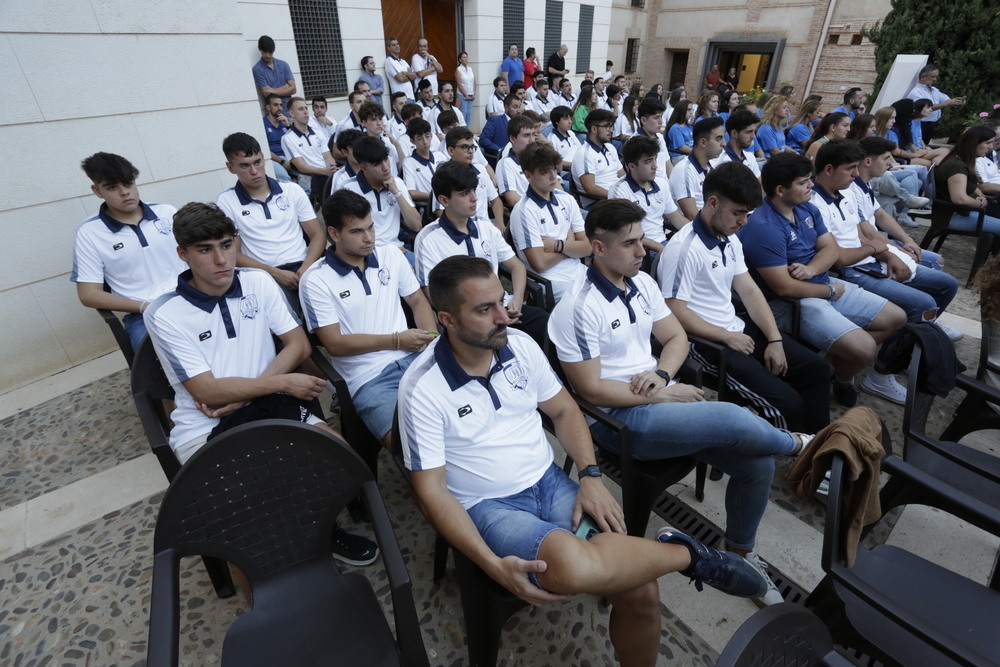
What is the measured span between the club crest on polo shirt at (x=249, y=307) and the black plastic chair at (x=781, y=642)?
6.77ft

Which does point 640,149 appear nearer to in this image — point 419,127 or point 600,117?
point 600,117

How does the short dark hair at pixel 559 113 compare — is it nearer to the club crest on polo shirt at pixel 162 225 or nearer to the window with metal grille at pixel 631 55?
the club crest on polo shirt at pixel 162 225

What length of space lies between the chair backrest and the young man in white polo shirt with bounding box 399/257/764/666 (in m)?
0.27

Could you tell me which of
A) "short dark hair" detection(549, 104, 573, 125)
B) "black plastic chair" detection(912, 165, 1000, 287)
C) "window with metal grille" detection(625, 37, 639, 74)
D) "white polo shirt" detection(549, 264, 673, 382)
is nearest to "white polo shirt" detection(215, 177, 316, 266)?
"white polo shirt" detection(549, 264, 673, 382)

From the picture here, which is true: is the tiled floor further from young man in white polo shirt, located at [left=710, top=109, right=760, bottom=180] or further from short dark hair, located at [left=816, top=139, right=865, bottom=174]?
young man in white polo shirt, located at [left=710, top=109, right=760, bottom=180]

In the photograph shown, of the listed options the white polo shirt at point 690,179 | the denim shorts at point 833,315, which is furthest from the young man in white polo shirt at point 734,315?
the white polo shirt at point 690,179

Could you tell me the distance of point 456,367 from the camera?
1665 millimetres

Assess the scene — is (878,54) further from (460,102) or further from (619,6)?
(460,102)

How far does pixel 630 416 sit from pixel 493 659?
101 centimetres

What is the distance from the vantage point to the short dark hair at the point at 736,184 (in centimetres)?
246

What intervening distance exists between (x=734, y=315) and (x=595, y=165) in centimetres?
277

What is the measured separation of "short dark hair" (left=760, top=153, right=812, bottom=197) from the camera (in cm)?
281

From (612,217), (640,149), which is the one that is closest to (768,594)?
(612,217)

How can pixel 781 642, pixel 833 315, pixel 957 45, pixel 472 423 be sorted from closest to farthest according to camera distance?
pixel 781 642
pixel 472 423
pixel 833 315
pixel 957 45
